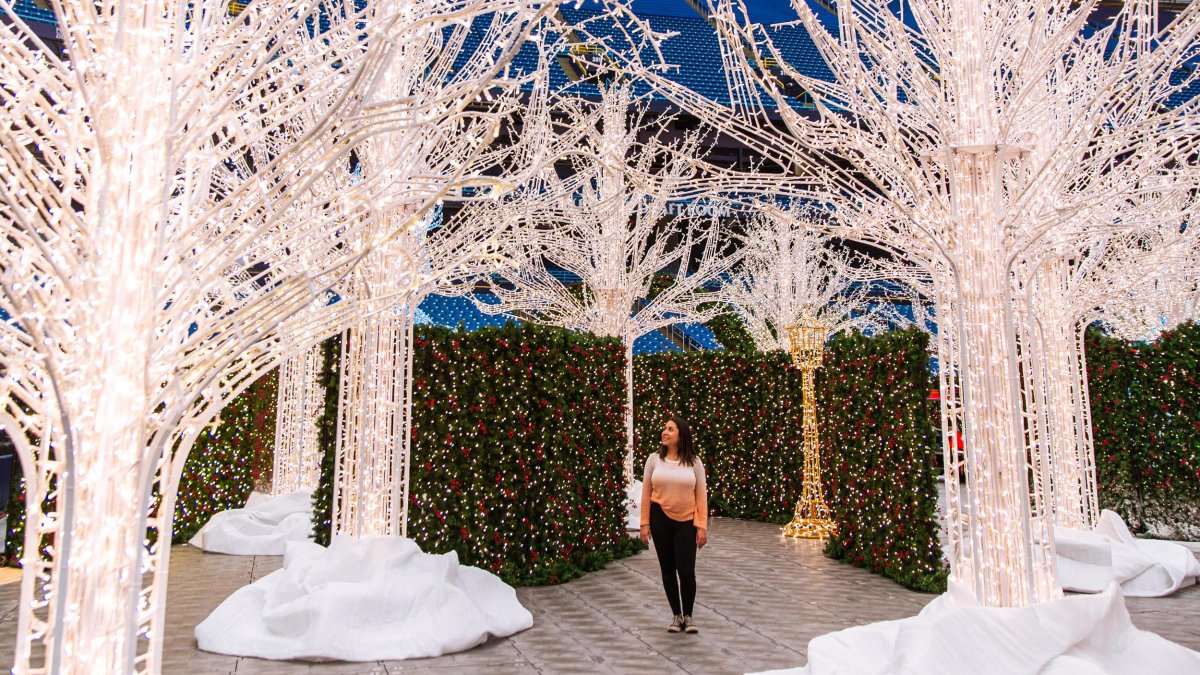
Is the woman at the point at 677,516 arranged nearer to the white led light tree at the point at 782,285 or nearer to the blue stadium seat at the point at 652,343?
the white led light tree at the point at 782,285

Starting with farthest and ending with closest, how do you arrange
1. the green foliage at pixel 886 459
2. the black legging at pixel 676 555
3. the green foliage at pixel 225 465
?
the green foliage at pixel 225 465 < the green foliage at pixel 886 459 < the black legging at pixel 676 555

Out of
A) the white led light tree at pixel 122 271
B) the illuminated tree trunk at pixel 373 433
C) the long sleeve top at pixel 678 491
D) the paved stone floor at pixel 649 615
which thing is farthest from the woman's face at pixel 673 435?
the white led light tree at pixel 122 271

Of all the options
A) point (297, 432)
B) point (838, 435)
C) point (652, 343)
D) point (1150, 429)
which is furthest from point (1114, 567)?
point (652, 343)

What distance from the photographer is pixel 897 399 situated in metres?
6.50

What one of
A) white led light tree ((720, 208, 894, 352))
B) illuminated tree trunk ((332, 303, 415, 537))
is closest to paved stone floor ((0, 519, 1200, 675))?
illuminated tree trunk ((332, 303, 415, 537))

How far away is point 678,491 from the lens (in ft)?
15.3

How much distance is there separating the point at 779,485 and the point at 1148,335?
6.39m

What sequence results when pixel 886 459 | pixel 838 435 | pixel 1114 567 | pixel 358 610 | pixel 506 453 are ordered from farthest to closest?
1. pixel 838 435
2. pixel 886 459
3. pixel 506 453
4. pixel 1114 567
5. pixel 358 610

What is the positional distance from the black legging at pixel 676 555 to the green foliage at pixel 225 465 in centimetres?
487

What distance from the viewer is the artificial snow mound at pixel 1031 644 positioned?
114 inches

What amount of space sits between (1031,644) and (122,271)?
319 cm

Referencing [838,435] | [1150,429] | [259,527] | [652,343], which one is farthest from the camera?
[652,343]

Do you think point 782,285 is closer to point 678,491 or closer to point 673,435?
point 673,435

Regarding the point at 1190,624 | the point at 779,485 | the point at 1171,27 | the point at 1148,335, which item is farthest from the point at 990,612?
the point at 1148,335
